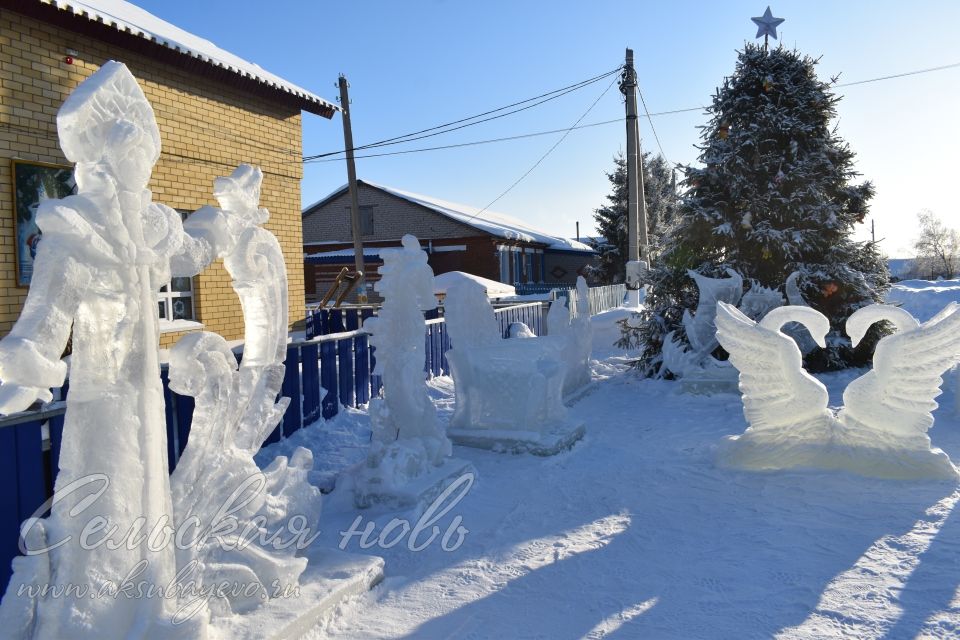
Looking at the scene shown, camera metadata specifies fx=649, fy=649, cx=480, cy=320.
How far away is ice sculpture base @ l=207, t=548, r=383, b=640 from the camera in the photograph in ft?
8.51

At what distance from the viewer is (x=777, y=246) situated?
10227 mm

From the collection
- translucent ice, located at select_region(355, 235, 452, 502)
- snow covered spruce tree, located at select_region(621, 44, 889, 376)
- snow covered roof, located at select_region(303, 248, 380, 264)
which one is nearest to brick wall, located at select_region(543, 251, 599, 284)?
snow covered roof, located at select_region(303, 248, 380, 264)

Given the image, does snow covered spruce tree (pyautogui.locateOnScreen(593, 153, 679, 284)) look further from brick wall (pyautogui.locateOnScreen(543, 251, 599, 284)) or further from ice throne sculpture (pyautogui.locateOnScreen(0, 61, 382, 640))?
ice throne sculpture (pyautogui.locateOnScreen(0, 61, 382, 640))

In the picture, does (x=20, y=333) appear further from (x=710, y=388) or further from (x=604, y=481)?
(x=710, y=388)

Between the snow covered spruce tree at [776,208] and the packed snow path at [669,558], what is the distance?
5.05 metres

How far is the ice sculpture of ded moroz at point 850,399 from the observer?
4.80 metres

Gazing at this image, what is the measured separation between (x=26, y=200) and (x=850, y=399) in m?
8.97

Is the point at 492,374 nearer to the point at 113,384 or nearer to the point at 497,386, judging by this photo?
the point at 497,386

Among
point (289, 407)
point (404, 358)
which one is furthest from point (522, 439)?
point (289, 407)

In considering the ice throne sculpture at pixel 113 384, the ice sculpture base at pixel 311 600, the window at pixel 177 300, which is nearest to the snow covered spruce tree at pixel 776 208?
→ the window at pixel 177 300

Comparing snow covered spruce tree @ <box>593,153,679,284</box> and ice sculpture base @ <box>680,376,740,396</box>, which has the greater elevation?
snow covered spruce tree @ <box>593,153,679,284</box>

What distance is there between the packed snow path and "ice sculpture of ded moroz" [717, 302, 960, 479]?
0.18 metres

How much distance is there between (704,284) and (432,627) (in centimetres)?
729

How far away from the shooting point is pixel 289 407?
20.5ft
